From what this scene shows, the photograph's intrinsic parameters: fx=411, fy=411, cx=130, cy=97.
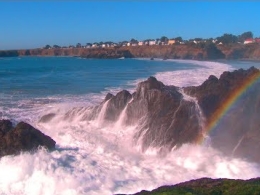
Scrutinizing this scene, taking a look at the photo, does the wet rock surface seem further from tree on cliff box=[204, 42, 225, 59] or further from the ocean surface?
tree on cliff box=[204, 42, 225, 59]

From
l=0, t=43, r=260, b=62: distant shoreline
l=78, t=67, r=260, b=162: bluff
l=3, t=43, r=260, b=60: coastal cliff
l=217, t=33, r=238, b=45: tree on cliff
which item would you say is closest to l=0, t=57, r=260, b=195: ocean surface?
l=78, t=67, r=260, b=162: bluff

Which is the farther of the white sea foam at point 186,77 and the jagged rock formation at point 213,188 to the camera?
the white sea foam at point 186,77

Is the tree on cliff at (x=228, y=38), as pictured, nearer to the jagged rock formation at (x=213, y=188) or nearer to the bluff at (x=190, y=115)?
the bluff at (x=190, y=115)

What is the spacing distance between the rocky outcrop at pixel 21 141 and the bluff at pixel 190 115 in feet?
15.1

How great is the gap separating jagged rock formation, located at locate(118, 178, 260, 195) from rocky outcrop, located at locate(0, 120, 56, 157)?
7.73m

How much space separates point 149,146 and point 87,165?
3853 millimetres

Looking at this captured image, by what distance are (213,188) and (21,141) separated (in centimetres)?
942

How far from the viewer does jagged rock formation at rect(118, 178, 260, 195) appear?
34.2 ft

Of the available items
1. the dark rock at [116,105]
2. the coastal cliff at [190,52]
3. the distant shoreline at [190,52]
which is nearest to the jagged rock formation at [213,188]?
the dark rock at [116,105]

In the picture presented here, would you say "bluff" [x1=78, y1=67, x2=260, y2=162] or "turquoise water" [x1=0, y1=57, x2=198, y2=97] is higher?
"bluff" [x1=78, y1=67, x2=260, y2=162]

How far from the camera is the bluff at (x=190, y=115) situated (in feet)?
62.9

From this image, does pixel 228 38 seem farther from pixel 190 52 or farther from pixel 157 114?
pixel 157 114

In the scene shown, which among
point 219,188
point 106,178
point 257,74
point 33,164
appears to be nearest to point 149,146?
point 106,178

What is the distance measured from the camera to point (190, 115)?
20500 mm
